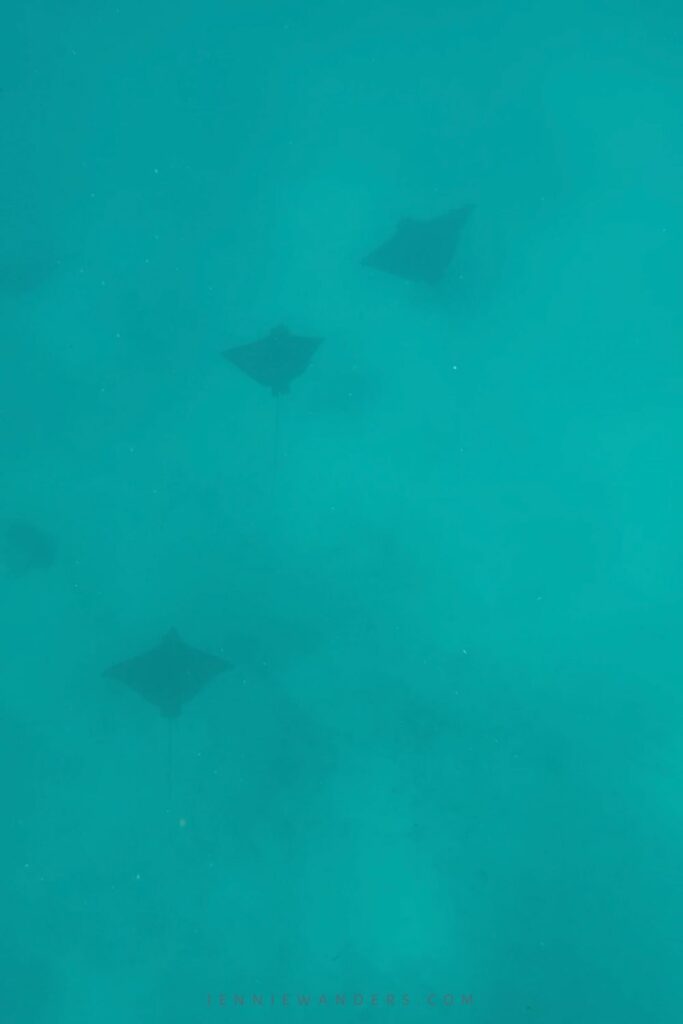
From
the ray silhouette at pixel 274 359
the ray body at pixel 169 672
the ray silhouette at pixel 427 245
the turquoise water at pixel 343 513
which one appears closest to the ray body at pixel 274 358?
the ray silhouette at pixel 274 359

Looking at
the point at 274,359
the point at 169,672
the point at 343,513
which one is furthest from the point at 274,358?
the point at 169,672

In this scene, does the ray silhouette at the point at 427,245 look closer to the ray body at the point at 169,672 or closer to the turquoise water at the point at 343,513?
the turquoise water at the point at 343,513

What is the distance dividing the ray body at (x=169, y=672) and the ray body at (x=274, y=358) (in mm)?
2483

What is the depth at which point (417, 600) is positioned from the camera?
6.29 m

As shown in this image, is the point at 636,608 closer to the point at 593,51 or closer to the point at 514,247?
the point at 514,247

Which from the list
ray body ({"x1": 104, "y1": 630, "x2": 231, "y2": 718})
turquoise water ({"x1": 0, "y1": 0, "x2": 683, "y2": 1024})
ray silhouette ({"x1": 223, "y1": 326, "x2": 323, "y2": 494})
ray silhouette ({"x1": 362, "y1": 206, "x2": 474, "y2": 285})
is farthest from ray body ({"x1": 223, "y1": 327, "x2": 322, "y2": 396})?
ray body ({"x1": 104, "y1": 630, "x2": 231, "y2": 718})

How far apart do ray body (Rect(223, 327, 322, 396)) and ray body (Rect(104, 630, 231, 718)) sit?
8.15ft

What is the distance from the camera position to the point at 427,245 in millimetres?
6617

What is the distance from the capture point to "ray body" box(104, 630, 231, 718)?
20.2 feet

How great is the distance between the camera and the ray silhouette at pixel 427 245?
6605mm

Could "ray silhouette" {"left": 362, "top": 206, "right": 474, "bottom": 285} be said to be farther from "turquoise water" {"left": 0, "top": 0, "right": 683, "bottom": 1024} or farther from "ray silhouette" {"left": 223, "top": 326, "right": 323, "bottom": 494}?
"ray silhouette" {"left": 223, "top": 326, "right": 323, "bottom": 494}

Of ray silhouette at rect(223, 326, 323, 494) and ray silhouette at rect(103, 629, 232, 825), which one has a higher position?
ray silhouette at rect(223, 326, 323, 494)

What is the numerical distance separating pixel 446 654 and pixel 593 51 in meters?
6.06

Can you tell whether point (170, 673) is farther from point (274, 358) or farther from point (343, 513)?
point (274, 358)
